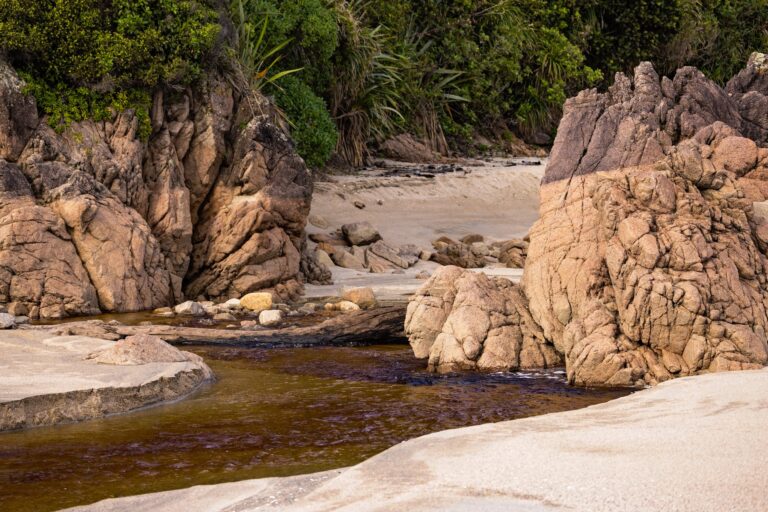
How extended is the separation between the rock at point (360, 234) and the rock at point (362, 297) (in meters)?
3.38

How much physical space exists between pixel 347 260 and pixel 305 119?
291 cm

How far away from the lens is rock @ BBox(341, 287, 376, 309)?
14.3 m

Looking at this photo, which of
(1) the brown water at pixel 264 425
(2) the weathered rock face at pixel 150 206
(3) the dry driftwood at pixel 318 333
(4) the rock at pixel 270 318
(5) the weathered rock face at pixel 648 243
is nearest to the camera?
(1) the brown water at pixel 264 425

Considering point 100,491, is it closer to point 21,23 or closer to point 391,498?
point 391,498

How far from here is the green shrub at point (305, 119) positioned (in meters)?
18.3

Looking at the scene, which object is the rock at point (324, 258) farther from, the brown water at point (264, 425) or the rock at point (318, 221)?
the brown water at point (264, 425)

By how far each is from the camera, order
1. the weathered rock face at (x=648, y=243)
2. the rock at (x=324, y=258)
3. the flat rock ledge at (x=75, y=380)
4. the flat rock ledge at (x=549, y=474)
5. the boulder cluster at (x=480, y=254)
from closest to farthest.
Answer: the flat rock ledge at (x=549, y=474) → the flat rock ledge at (x=75, y=380) → the weathered rock face at (x=648, y=243) → the rock at (x=324, y=258) → the boulder cluster at (x=480, y=254)

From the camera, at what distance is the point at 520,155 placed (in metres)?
27.0

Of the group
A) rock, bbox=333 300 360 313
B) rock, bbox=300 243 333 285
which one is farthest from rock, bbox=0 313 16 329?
rock, bbox=300 243 333 285

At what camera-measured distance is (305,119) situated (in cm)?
1841

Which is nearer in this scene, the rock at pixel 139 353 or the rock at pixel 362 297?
the rock at pixel 139 353

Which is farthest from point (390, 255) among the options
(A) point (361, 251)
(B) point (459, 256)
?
(B) point (459, 256)

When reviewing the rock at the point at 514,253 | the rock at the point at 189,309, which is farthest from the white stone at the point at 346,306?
the rock at the point at 514,253

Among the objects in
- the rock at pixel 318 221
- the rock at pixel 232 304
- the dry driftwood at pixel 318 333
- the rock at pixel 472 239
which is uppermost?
the rock at pixel 318 221
